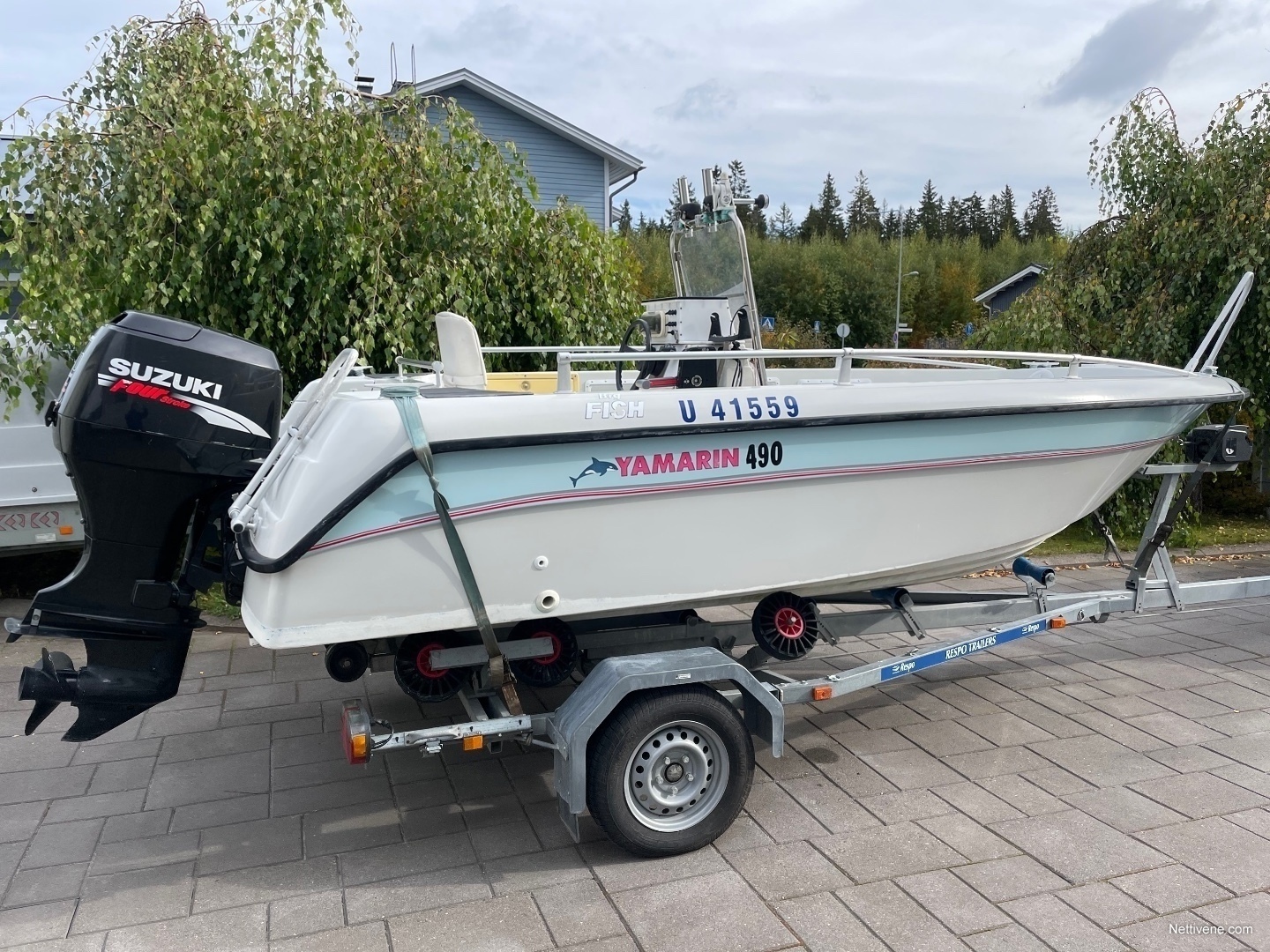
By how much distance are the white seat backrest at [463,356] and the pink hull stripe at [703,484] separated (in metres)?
1.00

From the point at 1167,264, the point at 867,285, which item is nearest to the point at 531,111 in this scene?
the point at 1167,264

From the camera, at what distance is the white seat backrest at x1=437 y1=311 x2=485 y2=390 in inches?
167

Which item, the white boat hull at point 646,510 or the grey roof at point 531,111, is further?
the grey roof at point 531,111

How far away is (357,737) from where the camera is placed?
11.0ft

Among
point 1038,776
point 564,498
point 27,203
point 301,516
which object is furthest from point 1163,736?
point 27,203

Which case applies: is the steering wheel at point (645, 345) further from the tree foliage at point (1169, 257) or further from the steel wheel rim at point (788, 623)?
the tree foliage at point (1169, 257)

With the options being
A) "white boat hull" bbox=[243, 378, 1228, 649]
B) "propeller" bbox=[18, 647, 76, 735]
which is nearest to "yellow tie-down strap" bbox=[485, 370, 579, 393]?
"white boat hull" bbox=[243, 378, 1228, 649]

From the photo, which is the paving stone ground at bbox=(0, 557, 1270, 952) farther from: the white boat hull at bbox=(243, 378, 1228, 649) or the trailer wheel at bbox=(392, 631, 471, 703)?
the white boat hull at bbox=(243, 378, 1228, 649)

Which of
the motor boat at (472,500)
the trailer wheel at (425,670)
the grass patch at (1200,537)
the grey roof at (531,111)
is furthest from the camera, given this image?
the grey roof at (531,111)

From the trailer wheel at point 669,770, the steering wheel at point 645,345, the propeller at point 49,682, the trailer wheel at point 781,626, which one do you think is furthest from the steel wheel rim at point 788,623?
the propeller at point 49,682

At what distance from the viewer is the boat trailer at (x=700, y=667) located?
3.43 metres

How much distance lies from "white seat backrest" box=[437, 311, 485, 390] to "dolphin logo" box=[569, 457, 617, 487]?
0.99 meters

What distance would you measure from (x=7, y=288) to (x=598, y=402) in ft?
14.0

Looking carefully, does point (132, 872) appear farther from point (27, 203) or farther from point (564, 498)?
point (27, 203)
